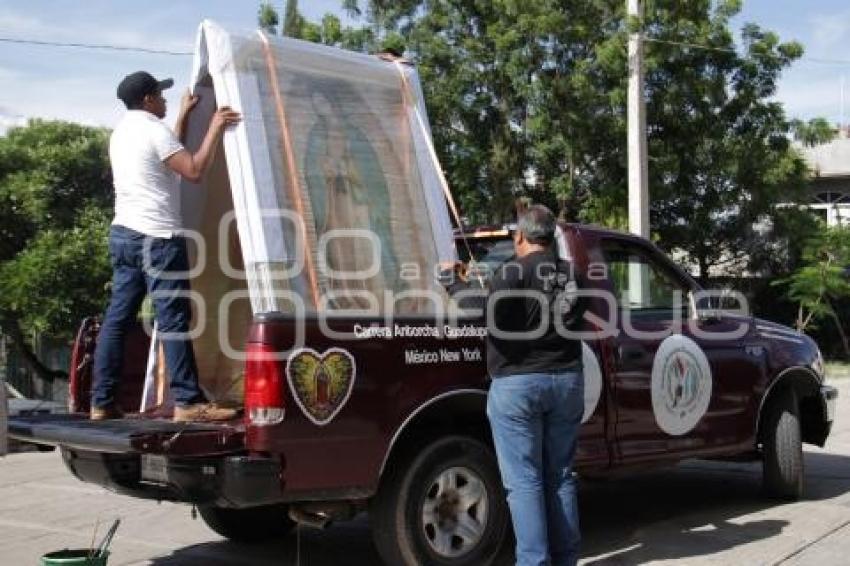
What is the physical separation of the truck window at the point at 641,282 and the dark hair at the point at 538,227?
1.33m

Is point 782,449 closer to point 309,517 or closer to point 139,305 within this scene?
point 309,517

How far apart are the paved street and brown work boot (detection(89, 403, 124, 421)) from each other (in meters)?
1.12

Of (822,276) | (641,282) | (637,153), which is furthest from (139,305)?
(822,276)

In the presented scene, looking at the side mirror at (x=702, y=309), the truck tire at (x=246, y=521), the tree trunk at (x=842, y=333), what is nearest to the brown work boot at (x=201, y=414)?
the truck tire at (x=246, y=521)

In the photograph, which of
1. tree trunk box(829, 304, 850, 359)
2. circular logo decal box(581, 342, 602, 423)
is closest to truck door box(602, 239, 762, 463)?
circular logo decal box(581, 342, 602, 423)

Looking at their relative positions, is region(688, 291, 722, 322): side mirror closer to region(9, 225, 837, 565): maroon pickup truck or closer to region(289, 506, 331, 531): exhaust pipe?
region(9, 225, 837, 565): maroon pickup truck

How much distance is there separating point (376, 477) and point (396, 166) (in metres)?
1.85

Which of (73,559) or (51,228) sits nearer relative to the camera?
(73,559)

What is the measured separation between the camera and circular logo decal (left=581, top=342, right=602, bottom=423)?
5.84 meters

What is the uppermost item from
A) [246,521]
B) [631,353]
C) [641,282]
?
[641,282]

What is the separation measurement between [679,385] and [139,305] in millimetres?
3295

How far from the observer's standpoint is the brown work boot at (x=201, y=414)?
5.00 meters

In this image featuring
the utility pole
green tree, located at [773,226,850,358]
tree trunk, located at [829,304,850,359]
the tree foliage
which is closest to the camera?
the utility pole

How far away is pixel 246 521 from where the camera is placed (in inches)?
252
